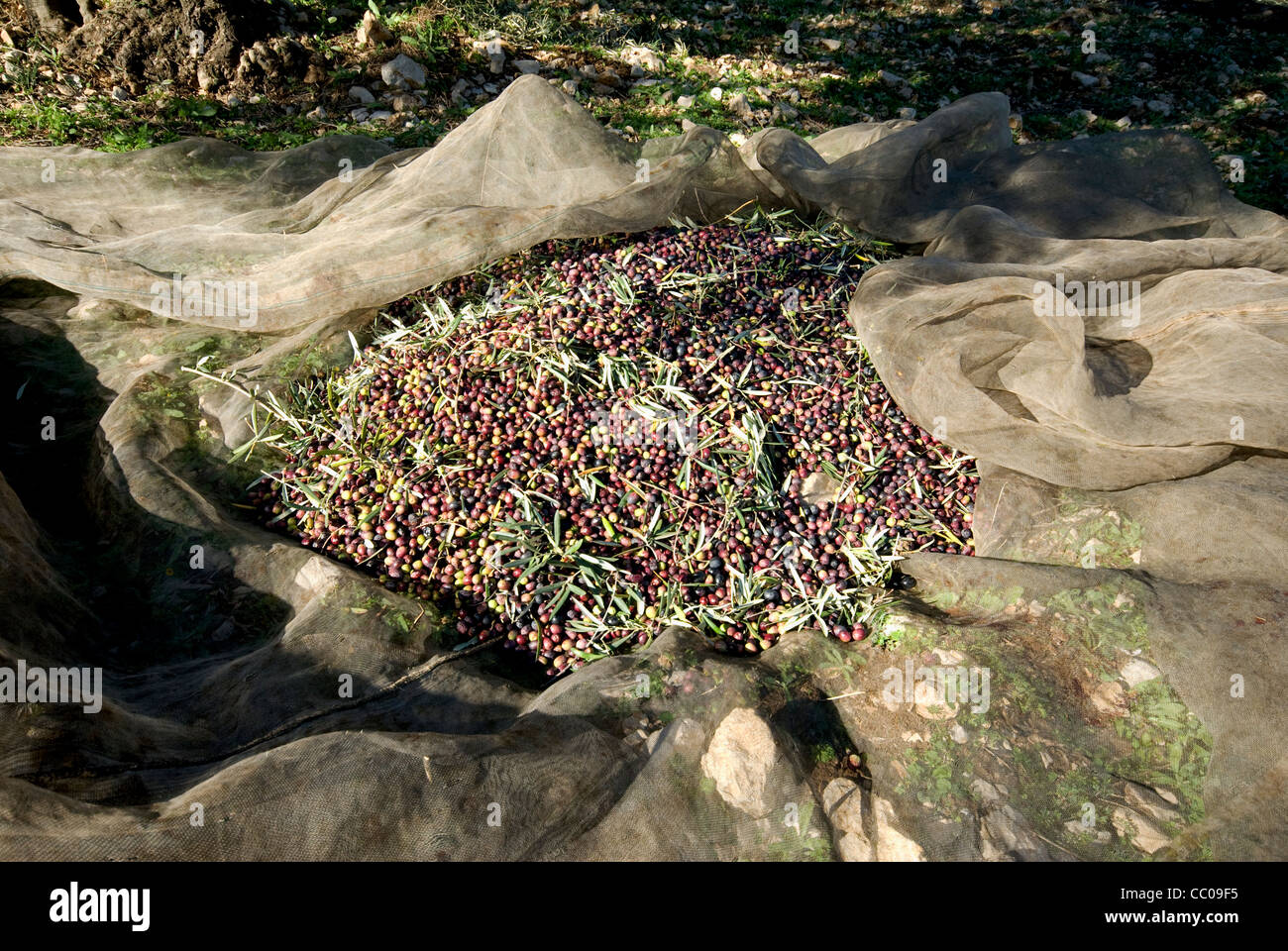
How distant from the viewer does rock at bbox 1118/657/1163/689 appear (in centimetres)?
185

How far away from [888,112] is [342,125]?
169 inches

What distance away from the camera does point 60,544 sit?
2605 millimetres

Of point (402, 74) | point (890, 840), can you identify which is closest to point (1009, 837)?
point (890, 840)

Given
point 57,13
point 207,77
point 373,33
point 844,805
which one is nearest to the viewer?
point 844,805

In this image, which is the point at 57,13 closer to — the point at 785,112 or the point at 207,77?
the point at 207,77

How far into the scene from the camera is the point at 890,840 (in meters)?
1.72

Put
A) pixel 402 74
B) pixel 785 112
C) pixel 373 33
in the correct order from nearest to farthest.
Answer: pixel 402 74, pixel 373 33, pixel 785 112

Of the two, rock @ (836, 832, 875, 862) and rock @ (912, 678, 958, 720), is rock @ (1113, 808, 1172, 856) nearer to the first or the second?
rock @ (912, 678, 958, 720)

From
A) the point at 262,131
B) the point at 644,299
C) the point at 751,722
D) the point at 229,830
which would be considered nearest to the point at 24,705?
the point at 229,830

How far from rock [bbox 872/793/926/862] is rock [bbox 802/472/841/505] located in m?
1.10

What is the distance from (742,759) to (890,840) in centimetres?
38

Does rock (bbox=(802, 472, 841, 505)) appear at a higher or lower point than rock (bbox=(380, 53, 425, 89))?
lower

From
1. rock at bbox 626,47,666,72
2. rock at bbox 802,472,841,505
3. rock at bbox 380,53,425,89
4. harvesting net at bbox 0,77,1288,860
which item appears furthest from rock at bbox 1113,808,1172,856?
rock at bbox 626,47,666,72
